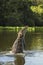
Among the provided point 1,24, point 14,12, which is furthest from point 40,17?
point 1,24

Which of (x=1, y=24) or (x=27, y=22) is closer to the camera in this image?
(x=1, y=24)

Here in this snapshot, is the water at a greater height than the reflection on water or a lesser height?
greater

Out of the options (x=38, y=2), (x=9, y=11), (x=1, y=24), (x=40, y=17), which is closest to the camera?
(x=1, y=24)

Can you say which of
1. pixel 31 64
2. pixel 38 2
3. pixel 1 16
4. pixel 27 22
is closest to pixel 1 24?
pixel 1 16

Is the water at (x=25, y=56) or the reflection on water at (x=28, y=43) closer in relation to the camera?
the water at (x=25, y=56)

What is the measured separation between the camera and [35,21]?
72.1 m

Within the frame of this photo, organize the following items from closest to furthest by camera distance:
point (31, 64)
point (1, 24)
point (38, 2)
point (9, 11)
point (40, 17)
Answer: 1. point (31, 64)
2. point (1, 24)
3. point (9, 11)
4. point (40, 17)
5. point (38, 2)

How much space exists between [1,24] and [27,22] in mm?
7135

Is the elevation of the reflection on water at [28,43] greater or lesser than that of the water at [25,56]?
lesser

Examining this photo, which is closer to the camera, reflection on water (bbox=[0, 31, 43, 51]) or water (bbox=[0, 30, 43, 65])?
water (bbox=[0, 30, 43, 65])

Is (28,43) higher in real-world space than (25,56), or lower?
lower

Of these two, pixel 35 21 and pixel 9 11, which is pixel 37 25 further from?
pixel 9 11

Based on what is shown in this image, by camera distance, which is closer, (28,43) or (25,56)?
(25,56)

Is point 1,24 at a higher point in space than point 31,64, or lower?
lower
